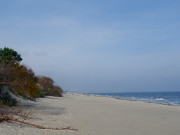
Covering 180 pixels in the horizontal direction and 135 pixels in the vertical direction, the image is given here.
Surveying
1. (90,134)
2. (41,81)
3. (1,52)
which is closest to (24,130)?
(90,134)

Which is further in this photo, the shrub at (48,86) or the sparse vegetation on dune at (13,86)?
the shrub at (48,86)

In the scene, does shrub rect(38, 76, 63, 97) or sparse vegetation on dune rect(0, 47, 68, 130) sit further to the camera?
shrub rect(38, 76, 63, 97)

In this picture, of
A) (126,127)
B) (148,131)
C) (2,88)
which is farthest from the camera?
(2,88)

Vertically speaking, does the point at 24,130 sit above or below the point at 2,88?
below

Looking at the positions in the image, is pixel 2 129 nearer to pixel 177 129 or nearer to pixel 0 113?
pixel 0 113

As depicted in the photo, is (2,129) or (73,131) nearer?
(2,129)

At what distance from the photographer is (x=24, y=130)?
722 centimetres

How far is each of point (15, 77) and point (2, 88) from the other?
5.48ft

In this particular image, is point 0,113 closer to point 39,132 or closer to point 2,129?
point 2,129

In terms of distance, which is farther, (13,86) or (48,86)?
(48,86)

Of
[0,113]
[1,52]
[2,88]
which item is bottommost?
[0,113]

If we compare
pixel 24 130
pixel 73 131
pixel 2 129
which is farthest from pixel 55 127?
pixel 2 129

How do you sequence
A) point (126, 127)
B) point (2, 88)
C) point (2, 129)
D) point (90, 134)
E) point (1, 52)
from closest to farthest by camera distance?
point (2, 129) < point (90, 134) < point (126, 127) < point (2, 88) < point (1, 52)

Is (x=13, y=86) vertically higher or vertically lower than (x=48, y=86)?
lower
